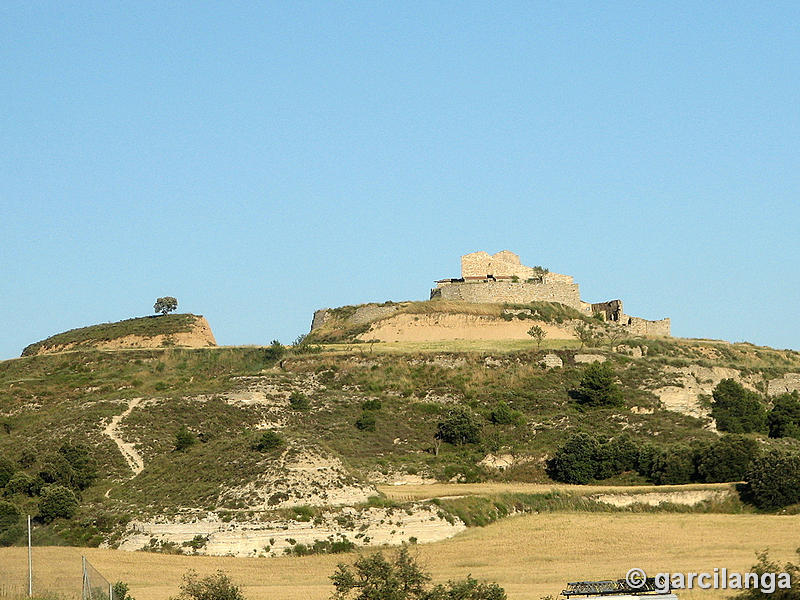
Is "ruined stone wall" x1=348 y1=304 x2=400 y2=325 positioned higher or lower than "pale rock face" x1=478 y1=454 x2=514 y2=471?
A: higher

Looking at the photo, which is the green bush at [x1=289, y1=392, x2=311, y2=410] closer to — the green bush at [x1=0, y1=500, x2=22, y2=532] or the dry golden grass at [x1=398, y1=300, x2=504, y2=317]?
the dry golden grass at [x1=398, y1=300, x2=504, y2=317]

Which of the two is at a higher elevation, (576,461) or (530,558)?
(576,461)

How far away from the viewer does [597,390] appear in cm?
6378

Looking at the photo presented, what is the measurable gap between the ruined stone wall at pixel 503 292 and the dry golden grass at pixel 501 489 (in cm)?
3017

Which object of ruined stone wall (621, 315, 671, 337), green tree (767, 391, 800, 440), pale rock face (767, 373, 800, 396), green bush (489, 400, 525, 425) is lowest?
green tree (767, 391, 800, 440)

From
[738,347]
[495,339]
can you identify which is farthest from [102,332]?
[738,347]

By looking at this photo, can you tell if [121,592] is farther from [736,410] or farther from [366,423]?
[736,410]

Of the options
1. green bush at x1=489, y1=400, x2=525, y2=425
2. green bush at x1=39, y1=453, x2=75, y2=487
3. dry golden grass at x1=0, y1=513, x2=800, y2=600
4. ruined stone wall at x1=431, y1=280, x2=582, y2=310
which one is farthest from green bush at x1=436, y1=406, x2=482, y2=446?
ruined stone wall at x1=431, y1=280, x2=582, y2=310

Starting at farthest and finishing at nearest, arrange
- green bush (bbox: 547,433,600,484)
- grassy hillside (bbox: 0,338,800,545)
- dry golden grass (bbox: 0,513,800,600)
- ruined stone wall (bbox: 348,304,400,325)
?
ruined stone wall (bbox: 348,304,400,325) < green bush (bbox: 547,433,600,484) < grassy hillside (bbox: 0,338,800,545) < dry golden grass (bbox: 0,513,800,600)

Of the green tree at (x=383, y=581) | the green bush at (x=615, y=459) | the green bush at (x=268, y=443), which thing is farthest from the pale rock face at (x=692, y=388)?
the green tree at (x=383, y=581)

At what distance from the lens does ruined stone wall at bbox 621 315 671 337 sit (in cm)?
8356

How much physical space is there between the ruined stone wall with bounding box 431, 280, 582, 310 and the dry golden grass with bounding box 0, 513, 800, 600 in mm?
36530

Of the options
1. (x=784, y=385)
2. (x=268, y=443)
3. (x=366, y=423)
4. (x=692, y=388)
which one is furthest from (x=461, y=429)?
(x=784, y=385)

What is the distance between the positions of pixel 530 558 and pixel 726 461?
16.6 meters
